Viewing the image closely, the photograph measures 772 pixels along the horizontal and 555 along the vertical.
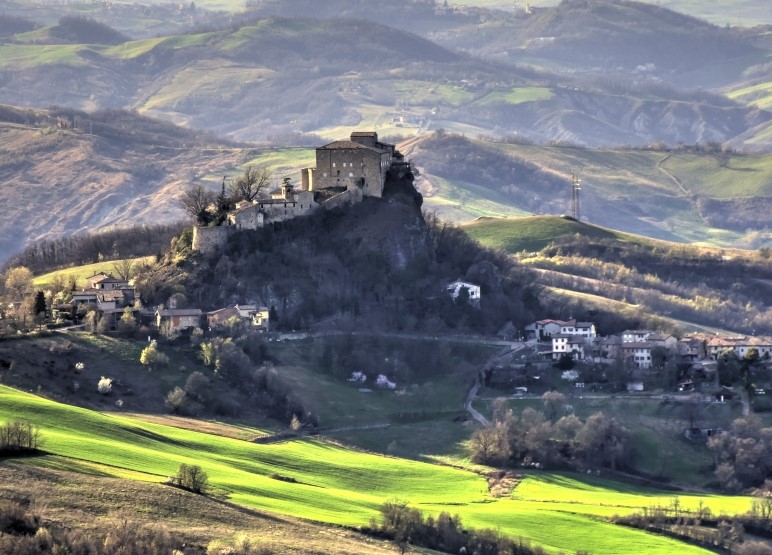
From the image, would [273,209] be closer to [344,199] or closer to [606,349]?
[344,199]

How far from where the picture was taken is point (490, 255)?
143 metres

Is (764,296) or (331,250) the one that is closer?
(331,250)

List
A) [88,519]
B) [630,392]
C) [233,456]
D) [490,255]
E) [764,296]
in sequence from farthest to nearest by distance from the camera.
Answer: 1. [764,296]
2. [490,255]
3. [630,392]
4. [233,456]
5. [88,519]

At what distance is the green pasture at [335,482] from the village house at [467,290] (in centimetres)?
2458

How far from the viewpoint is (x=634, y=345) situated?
126 metres

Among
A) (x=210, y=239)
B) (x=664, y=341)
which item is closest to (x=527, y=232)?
(x=664, y=341)

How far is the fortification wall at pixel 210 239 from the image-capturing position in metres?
126

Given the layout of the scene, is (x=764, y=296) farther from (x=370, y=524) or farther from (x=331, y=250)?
(x=370, y=524)

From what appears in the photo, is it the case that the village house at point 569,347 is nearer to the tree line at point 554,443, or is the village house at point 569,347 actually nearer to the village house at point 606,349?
the village house at point 606,349

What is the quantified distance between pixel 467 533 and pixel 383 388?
102 feet

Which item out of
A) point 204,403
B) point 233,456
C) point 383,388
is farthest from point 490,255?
point 233,456

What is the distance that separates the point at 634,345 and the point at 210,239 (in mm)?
27452

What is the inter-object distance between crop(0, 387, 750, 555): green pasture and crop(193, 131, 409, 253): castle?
2297 cm

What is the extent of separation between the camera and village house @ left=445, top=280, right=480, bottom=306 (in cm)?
13138
